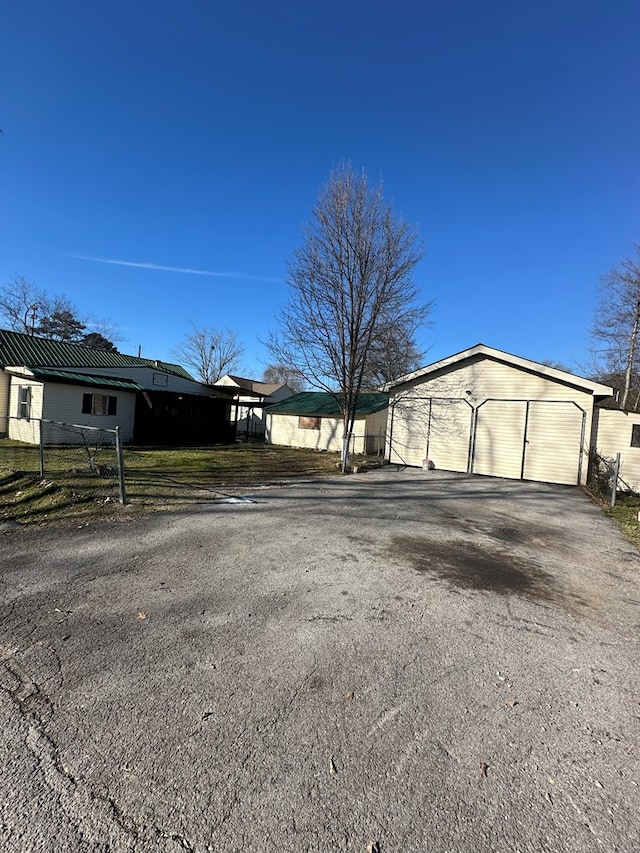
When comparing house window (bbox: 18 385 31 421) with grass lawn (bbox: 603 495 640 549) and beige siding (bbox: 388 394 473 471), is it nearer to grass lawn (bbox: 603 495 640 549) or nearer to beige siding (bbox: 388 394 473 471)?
beige siding (bbox: 388 394 473 471)

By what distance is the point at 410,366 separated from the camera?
91.2 ft

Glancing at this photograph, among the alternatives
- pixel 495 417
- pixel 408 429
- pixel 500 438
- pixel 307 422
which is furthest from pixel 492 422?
pixel 307 422

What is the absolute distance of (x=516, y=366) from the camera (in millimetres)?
13320

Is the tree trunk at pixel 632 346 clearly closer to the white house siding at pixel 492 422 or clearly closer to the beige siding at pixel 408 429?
the white house siding at pixel 492 422

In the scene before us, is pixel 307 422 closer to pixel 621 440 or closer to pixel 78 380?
pixel 78 380

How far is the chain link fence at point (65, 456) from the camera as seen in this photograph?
7824mm

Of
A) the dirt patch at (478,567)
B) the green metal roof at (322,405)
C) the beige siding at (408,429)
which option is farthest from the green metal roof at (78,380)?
the dirt patch at (478,567)

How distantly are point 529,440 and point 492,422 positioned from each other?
1.27m

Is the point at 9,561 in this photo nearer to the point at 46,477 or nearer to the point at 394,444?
the point at 46,477

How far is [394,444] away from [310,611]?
12.7 meters

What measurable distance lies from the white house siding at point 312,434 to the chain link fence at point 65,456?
8.92 m

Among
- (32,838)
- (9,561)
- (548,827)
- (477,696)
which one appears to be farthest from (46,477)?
(548,827)

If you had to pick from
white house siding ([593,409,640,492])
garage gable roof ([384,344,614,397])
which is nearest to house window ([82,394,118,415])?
garage gable roof ([384,344,614,397])

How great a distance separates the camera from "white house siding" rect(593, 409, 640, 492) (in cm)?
1270
